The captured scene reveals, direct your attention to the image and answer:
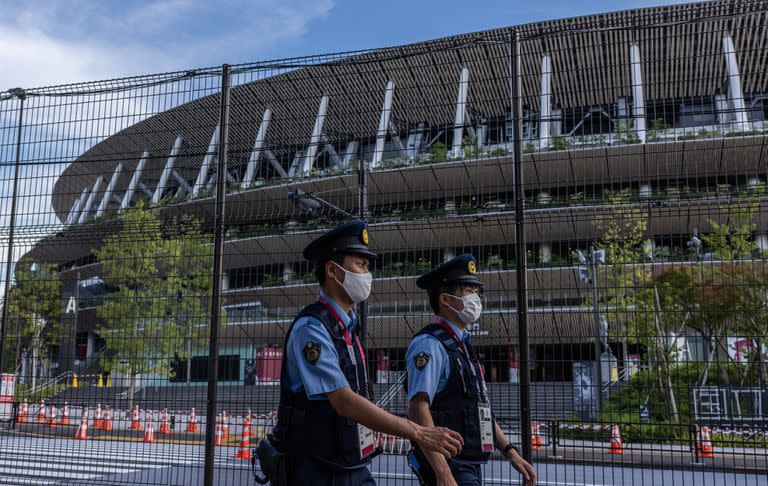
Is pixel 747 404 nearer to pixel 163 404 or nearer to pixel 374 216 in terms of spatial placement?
pixel 374 216

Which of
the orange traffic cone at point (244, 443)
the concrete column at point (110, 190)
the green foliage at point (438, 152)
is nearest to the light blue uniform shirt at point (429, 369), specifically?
the green foliage at point (438, 152)

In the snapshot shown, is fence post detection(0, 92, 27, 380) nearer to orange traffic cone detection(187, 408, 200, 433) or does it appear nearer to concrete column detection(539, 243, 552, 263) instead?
orange traffic cone detection(187, 408, 200, 433)

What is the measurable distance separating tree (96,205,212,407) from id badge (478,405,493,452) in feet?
13.1

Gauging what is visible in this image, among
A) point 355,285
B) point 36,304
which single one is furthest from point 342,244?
point 36,304

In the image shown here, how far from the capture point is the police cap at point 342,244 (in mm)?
4148

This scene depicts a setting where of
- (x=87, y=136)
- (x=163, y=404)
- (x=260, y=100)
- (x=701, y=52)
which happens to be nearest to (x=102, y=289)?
(x=87, y=136)

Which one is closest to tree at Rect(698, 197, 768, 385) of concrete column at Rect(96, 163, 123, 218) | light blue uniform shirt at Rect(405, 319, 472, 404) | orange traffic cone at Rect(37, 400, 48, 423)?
light blue uniform shirt at Rect(405, 319, 472, 404)

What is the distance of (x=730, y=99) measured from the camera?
24.4ft

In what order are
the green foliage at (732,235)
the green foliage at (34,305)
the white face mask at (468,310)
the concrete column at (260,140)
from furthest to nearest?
the green foliage at (34,305)
the concrete column at (260,140)
the green foliage at (732,235)
the white face mask at (468,310)

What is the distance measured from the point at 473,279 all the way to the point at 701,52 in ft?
12.3

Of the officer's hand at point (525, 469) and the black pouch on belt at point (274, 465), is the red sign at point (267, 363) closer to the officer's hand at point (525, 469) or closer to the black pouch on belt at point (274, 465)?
the officer's hand at point (525, 469)

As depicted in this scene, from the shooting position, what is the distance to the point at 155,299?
843 cm

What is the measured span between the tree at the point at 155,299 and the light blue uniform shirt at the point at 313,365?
4256 mm

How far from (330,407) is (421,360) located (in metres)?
0.98
